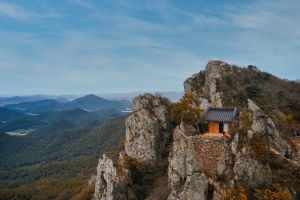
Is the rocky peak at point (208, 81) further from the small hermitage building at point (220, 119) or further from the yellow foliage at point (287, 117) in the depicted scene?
the yellow foliage at point (287, 117)

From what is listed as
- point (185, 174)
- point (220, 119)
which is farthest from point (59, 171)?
point (185, 174)

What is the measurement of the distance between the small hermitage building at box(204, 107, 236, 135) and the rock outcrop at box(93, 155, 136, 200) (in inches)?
362

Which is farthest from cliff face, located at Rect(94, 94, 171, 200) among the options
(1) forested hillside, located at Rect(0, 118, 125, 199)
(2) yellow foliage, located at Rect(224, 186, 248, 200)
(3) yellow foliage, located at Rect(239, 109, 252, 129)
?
(1) forested hillside, located at Rect(0, 118, 125, 199)

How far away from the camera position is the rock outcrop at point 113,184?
35.1 metres

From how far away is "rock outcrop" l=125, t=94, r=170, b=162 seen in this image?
120ft

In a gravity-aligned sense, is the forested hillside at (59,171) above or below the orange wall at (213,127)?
below

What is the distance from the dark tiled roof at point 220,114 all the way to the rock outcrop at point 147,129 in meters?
6.14

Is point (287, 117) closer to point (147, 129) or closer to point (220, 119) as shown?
point (220, 119)

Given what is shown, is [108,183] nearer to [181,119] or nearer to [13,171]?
[181,119]

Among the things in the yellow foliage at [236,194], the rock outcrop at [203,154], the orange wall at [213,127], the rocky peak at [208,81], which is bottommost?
the yellow foliage at [236,194]

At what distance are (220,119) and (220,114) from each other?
700mm

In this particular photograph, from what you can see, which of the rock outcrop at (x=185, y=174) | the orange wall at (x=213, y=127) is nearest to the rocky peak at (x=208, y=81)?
the orange wall at (x=213, y=127)

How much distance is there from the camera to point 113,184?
115ft

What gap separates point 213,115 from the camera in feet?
106
